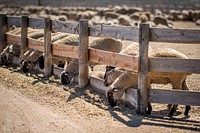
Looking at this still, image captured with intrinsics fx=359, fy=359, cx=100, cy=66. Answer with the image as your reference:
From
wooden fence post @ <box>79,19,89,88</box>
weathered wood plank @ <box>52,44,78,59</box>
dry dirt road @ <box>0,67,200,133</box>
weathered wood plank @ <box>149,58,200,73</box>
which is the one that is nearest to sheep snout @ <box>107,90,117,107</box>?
dry dirt road @ <box>0,67,200,133</box>

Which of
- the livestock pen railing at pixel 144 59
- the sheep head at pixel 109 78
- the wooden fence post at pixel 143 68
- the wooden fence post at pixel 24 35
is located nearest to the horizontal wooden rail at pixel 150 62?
the livestock pen railing at pixel 144 59

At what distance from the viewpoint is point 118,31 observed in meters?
7.71

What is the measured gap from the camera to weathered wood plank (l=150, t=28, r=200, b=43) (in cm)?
663

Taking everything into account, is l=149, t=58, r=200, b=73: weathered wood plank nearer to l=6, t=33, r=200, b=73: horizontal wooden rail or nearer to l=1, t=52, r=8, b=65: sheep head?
l=6, t=33, r=200, b=73: horizontal wooden rail

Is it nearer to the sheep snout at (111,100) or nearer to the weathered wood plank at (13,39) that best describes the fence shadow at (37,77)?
the weathered wood plank at (13,39)

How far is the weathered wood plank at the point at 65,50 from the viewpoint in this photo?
371 inches

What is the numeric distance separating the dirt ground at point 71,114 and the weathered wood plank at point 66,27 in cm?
148

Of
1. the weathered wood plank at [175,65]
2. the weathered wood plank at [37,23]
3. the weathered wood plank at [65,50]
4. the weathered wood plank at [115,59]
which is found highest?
the weathered wood plank at [37,23]

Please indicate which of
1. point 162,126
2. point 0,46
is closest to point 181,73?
point 162,126

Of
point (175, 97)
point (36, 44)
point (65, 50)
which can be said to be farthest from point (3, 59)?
point (175, 97)

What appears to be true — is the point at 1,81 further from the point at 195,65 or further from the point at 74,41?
the point at 195,65

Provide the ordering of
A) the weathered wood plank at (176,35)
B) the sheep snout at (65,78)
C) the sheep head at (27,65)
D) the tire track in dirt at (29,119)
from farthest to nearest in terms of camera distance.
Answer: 1. the sheep head at (27,65)
2. the sheep snout at (65,78)
3. the weathered wood plank at (176,35)
4. the tire track in dirt at (29,119)

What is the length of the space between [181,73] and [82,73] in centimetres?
265

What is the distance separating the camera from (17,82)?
32.0 ft
